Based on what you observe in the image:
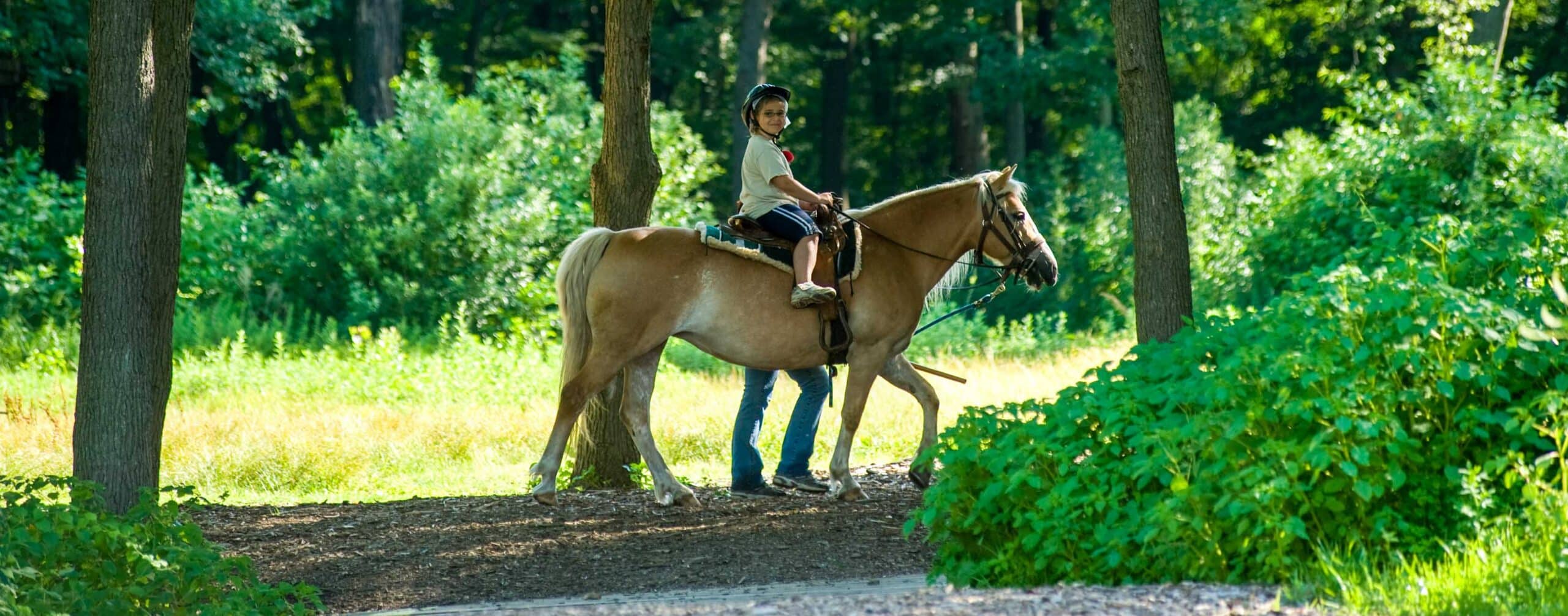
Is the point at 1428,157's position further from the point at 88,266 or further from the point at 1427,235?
the point at 88,266

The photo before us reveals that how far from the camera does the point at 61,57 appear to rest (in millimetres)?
24484

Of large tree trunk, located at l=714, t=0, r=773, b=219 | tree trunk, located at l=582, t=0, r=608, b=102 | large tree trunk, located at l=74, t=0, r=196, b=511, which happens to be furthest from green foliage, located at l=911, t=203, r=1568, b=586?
tree trunk, located at l=582, t=0, r=608, b=102

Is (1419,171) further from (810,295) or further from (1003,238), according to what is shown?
(810,295)

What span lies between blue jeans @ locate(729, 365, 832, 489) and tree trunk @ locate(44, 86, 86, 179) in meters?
22.6

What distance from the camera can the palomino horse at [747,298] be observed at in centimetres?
912

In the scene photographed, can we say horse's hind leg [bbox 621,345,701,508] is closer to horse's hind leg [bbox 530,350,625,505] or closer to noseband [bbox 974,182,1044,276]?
horse's hind leg [bbox 530,350,625,505]

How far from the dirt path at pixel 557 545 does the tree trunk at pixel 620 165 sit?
562mm

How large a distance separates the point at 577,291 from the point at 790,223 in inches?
51.4

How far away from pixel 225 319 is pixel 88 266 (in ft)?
42.6

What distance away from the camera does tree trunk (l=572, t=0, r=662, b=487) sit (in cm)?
1008

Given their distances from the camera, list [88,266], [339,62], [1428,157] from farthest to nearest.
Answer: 1. [339,62]
2. [1428,157]
3. [88,266]

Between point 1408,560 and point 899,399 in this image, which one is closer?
point 1408,560

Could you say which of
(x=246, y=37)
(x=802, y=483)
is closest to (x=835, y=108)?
(x=246, y=37)

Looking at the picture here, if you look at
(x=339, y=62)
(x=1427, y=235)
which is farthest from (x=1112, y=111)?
(x=1427, y=235)
